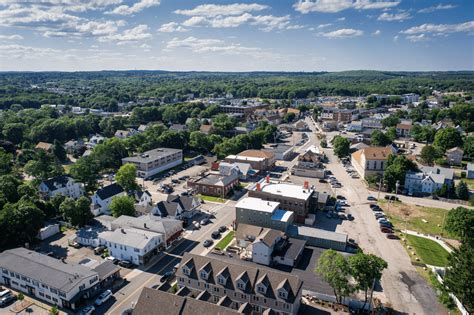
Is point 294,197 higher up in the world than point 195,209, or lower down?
higher up

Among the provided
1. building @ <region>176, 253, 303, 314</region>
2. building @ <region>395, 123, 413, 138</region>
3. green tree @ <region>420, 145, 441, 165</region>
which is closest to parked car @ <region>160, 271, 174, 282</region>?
building @ <region>176, 253, 303, 314</region>

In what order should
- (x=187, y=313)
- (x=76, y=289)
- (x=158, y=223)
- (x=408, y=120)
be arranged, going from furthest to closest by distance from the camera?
(x=408, y=120) < (x=158, y=223) < (x=76, y=289) < (x=187, y=313)

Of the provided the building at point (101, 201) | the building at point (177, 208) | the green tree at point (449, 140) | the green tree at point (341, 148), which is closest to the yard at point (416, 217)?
the green tree at point (341, 148)

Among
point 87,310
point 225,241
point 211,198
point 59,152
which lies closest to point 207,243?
point 225,241

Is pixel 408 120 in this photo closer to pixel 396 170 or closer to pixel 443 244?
pixel 396 170

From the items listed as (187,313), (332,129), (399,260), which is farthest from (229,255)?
(332,129)
